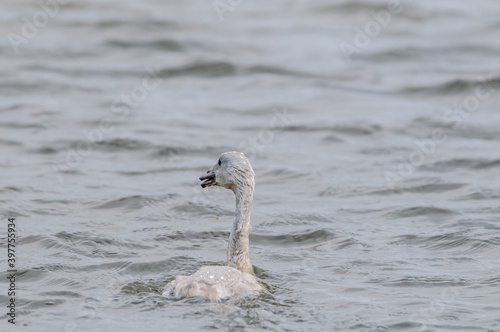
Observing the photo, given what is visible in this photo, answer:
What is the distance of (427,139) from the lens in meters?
16.0

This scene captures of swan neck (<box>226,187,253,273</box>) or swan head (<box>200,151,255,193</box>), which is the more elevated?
swan head (<box>200,151,255,193</box>)

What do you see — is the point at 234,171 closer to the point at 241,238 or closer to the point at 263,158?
the point at 241,238

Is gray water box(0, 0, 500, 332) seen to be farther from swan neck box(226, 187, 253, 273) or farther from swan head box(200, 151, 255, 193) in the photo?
swan head box(200, 151, 255, 193)

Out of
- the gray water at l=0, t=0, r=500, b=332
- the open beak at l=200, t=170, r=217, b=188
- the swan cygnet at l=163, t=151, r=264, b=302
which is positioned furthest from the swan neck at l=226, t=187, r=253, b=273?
the gray water at l=0, t=0, r=500, b=332

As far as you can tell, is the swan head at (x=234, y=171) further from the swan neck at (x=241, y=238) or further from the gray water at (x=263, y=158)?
the gray water at (x=263, y=158)

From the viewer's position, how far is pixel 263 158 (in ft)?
→ 49.8

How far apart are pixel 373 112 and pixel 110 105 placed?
4674mm

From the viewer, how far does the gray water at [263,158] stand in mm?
9305

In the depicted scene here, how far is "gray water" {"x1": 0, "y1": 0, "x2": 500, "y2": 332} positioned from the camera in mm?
9305

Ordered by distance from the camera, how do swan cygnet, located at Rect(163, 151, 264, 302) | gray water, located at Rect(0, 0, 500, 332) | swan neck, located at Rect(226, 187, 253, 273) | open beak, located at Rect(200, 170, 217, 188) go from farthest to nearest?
open beak, located at Rect(200, 170, 217, 188) < swan neck, located at Rect(226, 187, 253, 273) < swan cygnet, located at Rect(163, 151, 264, 302) < gray water, located at Rect(0, 0, 500, 332)

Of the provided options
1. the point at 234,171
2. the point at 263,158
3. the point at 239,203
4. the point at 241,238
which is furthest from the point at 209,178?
the point at 263,158

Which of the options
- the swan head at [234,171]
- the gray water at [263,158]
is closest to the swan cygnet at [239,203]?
the swan head at [234,171]

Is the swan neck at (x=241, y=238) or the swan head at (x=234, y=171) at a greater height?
the swan head at (x=234, y=171)

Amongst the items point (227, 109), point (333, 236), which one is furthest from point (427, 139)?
point (333, 236)
